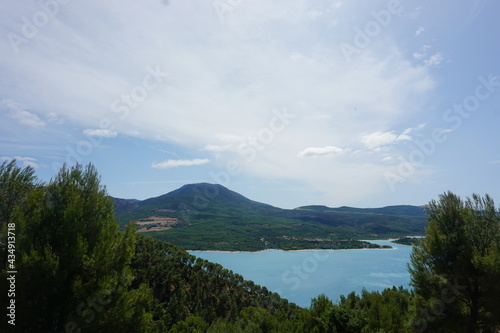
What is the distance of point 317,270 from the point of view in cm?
10294

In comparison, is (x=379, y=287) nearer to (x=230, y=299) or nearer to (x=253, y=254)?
(x=230, y=299)

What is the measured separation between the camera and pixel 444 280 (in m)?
11.6

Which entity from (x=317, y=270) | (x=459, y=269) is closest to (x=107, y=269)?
(x=459, y=269)

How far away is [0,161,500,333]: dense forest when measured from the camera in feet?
22.4

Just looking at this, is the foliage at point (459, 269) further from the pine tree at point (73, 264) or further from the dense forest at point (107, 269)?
the pine tree at point (73, 264)

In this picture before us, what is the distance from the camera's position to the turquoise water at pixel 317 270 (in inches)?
3017

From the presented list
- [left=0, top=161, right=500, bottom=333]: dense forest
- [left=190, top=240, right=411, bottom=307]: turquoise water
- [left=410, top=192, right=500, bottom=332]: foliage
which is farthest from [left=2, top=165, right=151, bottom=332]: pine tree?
[left=190, top=240, right=411, bottom=307]: turquoise water

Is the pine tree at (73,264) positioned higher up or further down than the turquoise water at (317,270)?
higher up

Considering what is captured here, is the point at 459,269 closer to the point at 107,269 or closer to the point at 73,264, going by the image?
the point at 107,269

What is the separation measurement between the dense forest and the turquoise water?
52842mm

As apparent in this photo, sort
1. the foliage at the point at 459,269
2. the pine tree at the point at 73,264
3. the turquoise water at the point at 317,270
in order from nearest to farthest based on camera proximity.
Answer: the pine tree at the point at 73,264 → the foliage at the point at 459,269 → the turquoise water at the point at 317,270

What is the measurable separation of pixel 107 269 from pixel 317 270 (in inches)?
4227

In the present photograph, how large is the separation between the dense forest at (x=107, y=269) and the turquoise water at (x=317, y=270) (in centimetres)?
5284

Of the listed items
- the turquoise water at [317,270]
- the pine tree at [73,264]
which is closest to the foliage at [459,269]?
the pine tree at [73,264]
